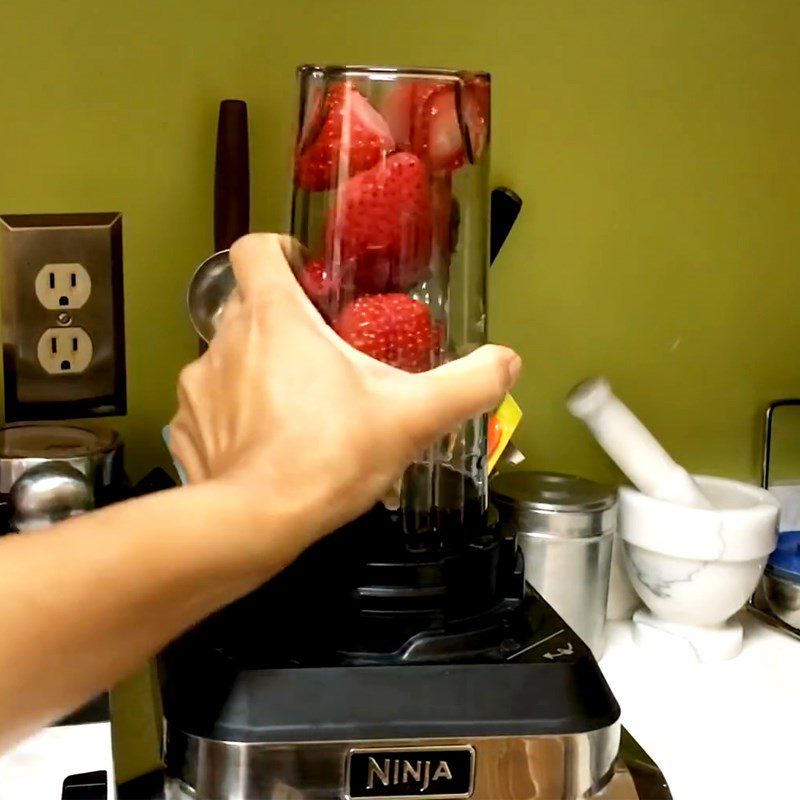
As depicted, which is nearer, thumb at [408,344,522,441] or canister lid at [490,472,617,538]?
thumb at [408,344,522,441]

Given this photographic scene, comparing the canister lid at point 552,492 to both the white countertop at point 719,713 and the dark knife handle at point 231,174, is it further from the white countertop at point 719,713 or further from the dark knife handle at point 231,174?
the dark knife handle at point 231,174

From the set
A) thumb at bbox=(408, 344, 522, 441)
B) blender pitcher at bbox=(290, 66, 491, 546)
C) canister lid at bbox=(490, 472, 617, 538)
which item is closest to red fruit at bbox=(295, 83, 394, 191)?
blender pitcher at bbox=(290, 66, 491, 546)

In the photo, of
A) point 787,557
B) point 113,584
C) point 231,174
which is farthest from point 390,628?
point 787,557

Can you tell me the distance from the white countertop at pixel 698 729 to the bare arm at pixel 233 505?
0.61 feet

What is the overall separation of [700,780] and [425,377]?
1.22ft

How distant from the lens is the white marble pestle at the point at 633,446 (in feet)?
2.91


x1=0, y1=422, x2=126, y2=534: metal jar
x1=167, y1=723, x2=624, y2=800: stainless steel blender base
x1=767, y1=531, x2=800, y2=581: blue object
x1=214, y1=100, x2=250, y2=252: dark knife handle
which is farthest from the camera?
x1=767, y1=531, x2=800, y2=581: blue object

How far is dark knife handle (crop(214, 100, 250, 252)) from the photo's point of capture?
817mm

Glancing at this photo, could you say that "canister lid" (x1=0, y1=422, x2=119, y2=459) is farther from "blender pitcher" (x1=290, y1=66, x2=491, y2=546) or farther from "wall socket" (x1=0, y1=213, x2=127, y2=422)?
"blender pitcher" (x1=290, y1=66, x2=491, y2=546)

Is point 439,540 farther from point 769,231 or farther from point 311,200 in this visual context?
point 769,231

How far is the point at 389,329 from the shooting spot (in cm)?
56

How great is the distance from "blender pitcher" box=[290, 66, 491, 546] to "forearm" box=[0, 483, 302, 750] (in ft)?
0.43

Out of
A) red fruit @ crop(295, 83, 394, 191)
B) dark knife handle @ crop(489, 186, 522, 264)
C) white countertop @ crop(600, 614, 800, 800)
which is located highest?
red fruit @ crop(295, 83, 394, 191)

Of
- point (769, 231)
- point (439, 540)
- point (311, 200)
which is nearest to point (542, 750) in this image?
point (439, 540)
